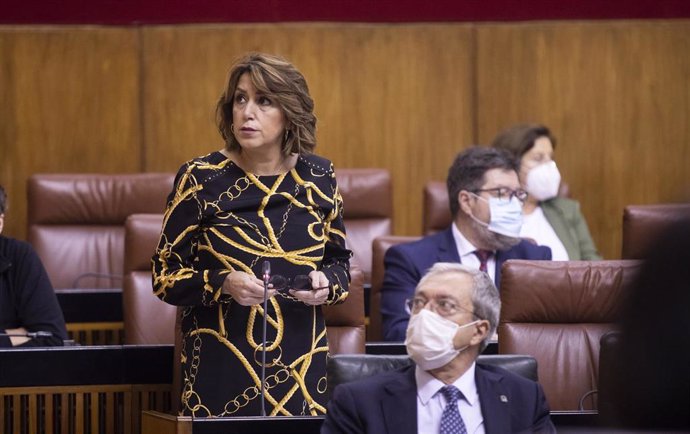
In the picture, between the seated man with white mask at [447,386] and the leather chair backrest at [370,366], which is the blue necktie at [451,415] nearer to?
the seated man with white mask at [447,386]

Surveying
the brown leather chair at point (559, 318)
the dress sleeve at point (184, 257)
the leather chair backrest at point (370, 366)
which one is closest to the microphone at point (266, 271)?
the dress sleeve at point (184, 257)

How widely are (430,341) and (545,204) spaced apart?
264 cm

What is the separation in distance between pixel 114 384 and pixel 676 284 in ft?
8.84

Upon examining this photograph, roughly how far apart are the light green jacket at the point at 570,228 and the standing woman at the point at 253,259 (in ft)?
7.22

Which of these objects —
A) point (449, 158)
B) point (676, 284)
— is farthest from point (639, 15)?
point (676, 284)

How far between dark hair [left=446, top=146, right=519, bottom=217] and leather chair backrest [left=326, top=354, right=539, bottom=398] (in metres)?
1.59

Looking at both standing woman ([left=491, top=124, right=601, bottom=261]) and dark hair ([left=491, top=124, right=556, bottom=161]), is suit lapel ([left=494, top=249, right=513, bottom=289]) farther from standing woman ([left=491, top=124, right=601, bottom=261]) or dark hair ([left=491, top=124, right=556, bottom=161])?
dark hair ([left=491, top=124, right=556, bottom=161])

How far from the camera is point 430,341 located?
2732 millimetres

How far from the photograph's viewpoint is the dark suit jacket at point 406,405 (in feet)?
8.55

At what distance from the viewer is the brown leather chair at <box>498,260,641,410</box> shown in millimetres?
3592

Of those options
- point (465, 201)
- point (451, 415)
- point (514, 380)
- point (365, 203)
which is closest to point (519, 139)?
point (365, 203)

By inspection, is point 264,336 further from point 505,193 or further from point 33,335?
point 505,193

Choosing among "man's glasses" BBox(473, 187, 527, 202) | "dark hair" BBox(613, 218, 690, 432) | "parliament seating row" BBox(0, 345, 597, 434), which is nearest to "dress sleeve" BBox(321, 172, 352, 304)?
"parliament seating row" BBox(0, 345, 597, 434)

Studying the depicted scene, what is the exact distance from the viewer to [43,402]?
3434 mm
